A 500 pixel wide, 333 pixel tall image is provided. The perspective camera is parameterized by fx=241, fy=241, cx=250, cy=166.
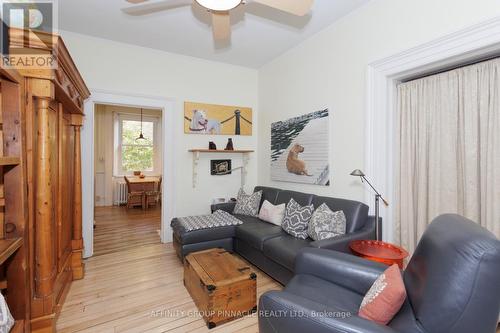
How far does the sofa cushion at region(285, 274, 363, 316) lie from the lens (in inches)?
54.9

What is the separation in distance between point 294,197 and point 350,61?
5.66ft

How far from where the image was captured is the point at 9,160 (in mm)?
1376

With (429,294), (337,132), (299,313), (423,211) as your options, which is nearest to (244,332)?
(299,313)

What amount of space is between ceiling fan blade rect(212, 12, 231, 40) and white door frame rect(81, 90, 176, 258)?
165 cm

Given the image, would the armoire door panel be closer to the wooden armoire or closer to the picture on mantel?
the wooden armoire

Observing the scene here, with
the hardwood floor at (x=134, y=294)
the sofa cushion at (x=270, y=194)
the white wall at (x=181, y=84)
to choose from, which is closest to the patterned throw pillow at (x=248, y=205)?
the sofa cushion at (x=270, y=194)

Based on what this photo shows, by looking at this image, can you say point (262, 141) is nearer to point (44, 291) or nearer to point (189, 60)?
point (189, 60)

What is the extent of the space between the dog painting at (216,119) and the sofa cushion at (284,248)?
7.12 ft

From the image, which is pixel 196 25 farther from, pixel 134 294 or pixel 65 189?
pixel 134 294

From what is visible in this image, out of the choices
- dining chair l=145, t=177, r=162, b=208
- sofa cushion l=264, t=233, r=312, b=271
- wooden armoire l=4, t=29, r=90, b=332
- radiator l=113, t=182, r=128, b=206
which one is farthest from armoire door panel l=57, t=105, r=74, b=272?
radiator l=113, t=182, r=128, b=206

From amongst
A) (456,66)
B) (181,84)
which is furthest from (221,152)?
(456,66)

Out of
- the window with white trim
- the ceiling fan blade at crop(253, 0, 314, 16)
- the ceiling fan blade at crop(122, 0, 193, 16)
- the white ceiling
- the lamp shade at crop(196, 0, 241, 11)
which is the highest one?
the white ceiling

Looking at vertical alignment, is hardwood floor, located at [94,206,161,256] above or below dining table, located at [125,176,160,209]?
below

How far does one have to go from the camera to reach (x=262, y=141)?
4230 mm
